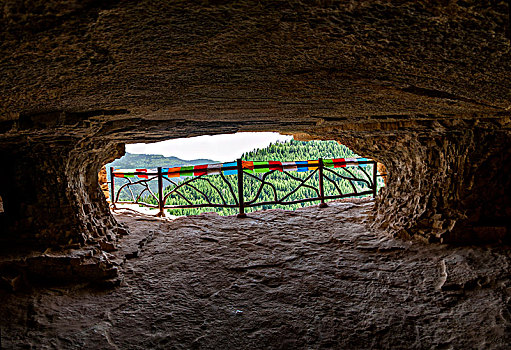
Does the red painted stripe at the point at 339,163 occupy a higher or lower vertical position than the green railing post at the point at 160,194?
higher

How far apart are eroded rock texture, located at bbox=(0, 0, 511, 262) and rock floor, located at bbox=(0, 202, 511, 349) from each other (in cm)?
70

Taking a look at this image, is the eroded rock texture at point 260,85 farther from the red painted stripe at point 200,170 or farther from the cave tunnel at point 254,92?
the red painted stripe at point 200,170

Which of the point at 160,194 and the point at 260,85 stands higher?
the point at 260,85

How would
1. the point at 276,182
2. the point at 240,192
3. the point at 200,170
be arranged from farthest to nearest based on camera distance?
the point at 276,182, the point at 200,170, the point at 240,192

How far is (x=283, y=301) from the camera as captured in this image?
10.1 feet

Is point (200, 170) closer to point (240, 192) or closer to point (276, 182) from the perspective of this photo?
point (240, 192)

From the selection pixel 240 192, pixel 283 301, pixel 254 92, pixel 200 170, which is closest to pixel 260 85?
pixel 254 92

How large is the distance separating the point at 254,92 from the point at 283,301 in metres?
1.92

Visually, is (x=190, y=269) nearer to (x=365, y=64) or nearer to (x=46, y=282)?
(x=46, y=282)

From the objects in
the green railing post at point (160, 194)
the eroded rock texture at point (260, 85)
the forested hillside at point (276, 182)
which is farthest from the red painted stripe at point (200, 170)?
the eroded rock texture at point (260, 85)

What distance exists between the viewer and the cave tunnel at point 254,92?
3.36ft

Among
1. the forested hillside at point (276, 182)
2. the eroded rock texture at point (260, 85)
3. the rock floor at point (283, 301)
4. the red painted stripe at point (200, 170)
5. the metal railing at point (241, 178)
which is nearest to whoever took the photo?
the eroded rock texture at point (260, 85)

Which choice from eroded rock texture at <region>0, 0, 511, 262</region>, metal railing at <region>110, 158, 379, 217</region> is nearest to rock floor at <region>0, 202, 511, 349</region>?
eroded rock texture at <region>0, 0, 511, 262</region>

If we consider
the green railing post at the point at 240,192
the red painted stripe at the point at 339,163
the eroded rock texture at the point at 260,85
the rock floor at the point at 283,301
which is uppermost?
the eroded rock texture at the point at 260,85
